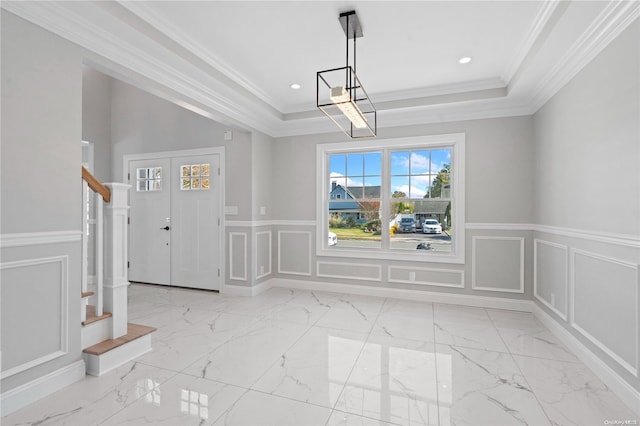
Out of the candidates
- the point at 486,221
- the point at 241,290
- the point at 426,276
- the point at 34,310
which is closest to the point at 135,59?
the point at 34,310

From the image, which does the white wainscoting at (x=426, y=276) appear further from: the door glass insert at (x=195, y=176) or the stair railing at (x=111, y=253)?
the stair railing at (x=111, y=253)

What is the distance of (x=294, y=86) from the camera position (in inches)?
147

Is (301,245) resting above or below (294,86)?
below

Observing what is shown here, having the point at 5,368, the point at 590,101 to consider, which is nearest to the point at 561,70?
the point at 590,101

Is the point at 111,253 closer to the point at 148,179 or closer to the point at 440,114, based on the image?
the point at 148,179

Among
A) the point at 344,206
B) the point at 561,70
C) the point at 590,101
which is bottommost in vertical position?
the point at 344,206

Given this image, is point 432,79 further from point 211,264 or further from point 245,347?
point 211,264

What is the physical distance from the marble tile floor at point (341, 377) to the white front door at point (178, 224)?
46.8 inches

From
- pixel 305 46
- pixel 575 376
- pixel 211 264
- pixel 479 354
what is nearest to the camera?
pixel 575 376

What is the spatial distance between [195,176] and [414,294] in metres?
3.70

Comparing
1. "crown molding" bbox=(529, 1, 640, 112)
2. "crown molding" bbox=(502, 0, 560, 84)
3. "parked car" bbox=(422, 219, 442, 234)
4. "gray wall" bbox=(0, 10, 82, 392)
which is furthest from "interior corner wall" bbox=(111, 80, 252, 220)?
"crown molding" bbox=(529, 1, 640, 112)

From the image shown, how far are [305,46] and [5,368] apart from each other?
322cm

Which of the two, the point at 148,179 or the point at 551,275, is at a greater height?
the point at 148,179

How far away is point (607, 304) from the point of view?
2203mm
